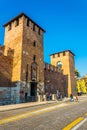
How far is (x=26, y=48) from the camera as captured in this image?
28562 mm

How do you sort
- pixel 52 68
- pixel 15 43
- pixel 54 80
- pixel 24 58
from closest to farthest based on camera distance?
pixel 24 58 < pixel 15 43 < pixel 52 68 < pixel 54 80

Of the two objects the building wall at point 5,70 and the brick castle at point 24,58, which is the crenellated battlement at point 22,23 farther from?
the building wall at point 5,70

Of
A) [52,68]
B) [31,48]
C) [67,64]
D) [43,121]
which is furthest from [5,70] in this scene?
[67,64]

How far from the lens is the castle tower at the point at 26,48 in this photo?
2689cm

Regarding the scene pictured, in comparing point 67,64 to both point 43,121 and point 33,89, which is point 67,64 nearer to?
point 33,89

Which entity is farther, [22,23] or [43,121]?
[22,23]

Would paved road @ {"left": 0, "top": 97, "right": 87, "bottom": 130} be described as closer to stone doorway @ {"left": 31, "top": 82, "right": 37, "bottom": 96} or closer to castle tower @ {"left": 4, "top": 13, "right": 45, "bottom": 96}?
castle tower @ {"left": 4, "top": 13, "right": 45, "bottom": 96}

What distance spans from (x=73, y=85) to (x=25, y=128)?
41.5 metres

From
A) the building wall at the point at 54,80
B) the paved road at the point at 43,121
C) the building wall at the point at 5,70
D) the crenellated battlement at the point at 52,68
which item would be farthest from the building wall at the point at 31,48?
the paved road at the point at 43,121

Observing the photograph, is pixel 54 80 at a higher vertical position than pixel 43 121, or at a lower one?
higher

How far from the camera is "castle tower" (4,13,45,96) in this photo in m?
26.9

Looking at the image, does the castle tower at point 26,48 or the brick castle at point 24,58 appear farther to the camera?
the castle tower at point 26,48

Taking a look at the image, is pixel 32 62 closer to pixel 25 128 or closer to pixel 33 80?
pixel 33 80

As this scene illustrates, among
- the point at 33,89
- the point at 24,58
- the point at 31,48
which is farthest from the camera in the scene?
the point at 31,48
